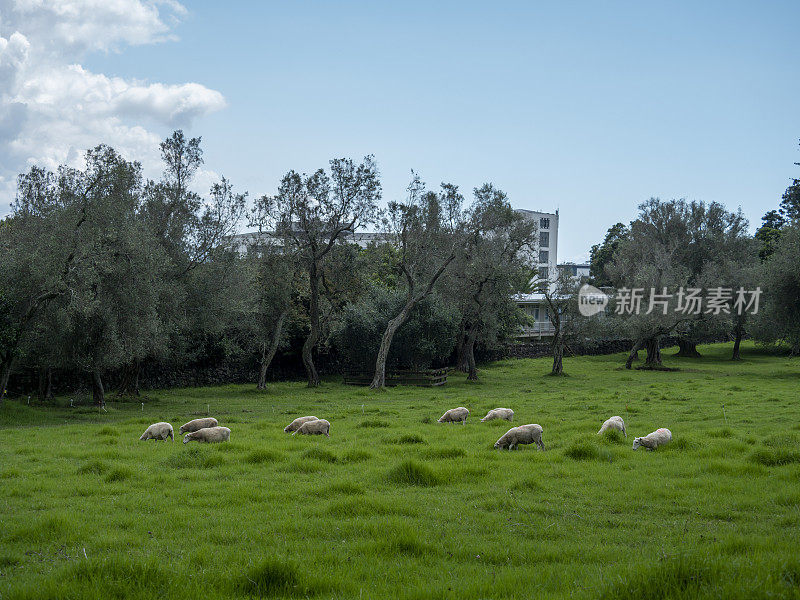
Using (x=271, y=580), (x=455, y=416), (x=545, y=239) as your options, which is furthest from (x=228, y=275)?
(x=545, y=239)

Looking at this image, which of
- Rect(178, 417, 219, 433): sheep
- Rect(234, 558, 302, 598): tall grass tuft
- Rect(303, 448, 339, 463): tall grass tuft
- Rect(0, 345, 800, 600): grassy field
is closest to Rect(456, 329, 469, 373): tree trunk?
Rect(0, 345, 800, 600): grassy field

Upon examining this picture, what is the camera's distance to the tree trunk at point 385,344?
39.1m

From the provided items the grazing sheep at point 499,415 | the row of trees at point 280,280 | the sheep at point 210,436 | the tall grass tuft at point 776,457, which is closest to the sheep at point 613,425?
the tall grass tuft at point 776,457

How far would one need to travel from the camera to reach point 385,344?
39.8 meters

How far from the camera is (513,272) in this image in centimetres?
4266

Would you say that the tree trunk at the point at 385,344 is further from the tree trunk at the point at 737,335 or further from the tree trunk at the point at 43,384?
the tree trunk at the point at 737,335

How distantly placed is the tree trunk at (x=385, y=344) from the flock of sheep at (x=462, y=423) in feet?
61.3

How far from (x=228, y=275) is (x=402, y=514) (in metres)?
25.0

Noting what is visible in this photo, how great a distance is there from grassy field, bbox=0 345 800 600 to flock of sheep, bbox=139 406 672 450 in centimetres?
47

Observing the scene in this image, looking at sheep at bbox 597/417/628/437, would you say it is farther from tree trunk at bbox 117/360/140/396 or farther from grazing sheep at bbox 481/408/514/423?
tree trunk at bbox 117/360/140/396

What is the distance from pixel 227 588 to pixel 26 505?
18.1ft

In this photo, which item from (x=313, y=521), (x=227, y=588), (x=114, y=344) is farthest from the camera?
(x=114, y=344)

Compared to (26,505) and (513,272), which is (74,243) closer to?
(26,505)

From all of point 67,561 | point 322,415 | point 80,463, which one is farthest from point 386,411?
point 67,561
